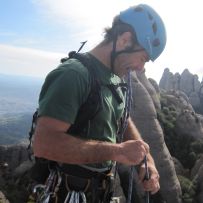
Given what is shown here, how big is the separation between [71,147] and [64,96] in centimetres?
69

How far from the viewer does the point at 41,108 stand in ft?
17.9

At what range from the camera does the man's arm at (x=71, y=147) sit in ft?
17.7

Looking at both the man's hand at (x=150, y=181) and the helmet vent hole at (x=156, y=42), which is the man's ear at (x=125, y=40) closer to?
the helmet vent hole at (x=156, y=42)

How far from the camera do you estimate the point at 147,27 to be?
6453 mm

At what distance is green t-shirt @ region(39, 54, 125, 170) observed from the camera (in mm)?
5449

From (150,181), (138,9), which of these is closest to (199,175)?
(150,181)

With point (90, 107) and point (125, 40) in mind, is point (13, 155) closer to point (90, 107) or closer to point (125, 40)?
point (125, 40)

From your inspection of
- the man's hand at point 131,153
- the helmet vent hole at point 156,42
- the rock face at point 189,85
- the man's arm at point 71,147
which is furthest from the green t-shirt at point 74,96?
the rock face at point 189,85

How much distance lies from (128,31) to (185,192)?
A: 50023mm

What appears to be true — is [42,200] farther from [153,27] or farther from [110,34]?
[153,27]

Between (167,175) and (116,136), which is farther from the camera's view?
(167,175)

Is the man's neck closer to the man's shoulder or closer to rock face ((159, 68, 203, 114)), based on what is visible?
the man's shoulder

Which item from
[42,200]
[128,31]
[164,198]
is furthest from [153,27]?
[164,198]

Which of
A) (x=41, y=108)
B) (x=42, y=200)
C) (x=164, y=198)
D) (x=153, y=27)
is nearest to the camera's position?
(x=41, y=108)
